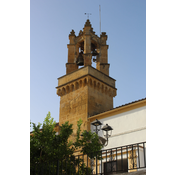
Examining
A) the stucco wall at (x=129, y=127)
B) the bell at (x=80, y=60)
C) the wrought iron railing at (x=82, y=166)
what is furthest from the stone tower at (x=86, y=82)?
the wrought iron railing at (x=82, y=166)

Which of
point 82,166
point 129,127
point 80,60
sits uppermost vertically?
point 80,60

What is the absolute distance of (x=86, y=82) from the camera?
20438 millimetres

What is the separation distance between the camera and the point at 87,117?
62.1 ft

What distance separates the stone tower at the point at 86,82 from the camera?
1997 centimetres

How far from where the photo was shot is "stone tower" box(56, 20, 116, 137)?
65.5ft

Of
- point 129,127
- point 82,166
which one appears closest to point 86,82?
point 129,127

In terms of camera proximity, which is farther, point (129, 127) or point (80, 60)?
point (80, 60)

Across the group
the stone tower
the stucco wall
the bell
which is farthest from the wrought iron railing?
the bell

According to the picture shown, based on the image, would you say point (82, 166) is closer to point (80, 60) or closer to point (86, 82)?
point (86, 82)

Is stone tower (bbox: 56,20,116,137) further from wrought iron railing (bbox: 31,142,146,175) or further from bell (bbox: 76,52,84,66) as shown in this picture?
wrought iron railing (bbox: 31,142,146,175)

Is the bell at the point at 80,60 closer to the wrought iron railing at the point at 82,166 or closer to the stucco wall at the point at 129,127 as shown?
the stucco wall at the point at 129,127
